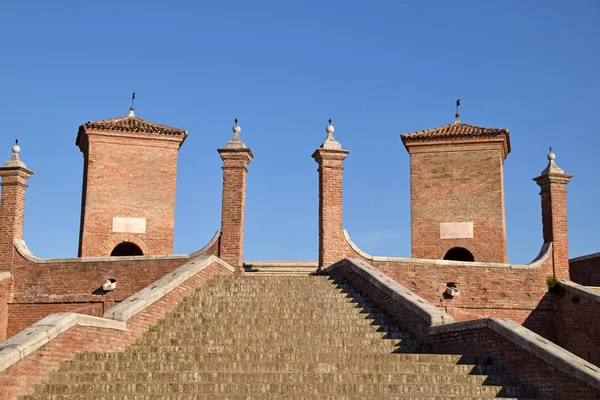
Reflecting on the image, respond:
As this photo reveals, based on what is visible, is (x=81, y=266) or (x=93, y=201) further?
(x=93, y=201)

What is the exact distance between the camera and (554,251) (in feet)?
64.2

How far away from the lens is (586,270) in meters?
23.0

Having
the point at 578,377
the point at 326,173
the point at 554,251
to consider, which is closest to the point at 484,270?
the point at 554,251

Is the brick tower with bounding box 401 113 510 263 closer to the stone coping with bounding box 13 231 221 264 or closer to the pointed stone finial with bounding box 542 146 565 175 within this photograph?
the pointed stone finial with bounding box 542 146 565 175

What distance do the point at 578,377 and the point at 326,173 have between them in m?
10.5

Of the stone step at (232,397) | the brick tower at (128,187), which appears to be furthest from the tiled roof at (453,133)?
the stone step at (232,397)

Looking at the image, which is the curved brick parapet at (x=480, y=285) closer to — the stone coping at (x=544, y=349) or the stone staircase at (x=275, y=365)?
the stone staircase at (x=275, y=365)

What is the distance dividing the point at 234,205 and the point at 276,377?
892cm

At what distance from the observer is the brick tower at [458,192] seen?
923 inches

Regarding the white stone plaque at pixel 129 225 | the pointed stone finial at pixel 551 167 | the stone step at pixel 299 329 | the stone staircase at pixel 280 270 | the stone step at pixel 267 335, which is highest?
the pointed stone finial at pixel 551 167

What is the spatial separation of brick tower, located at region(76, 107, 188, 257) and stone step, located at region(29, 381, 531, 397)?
533 inches

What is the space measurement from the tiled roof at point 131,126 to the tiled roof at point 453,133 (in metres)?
7.25

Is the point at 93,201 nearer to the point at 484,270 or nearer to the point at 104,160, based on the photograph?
the point at 104,160

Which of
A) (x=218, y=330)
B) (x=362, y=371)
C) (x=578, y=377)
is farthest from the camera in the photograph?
(x=218, y=330)
